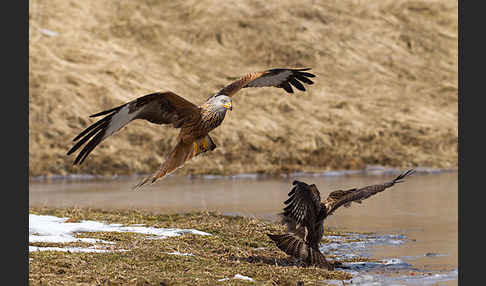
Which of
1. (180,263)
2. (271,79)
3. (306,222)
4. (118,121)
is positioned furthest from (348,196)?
(118,121)

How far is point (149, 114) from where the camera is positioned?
9.34m

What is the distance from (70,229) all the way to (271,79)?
368cm

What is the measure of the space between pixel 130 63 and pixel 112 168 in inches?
333

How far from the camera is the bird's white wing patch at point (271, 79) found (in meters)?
11.0

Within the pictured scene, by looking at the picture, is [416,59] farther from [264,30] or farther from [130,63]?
[130,63]

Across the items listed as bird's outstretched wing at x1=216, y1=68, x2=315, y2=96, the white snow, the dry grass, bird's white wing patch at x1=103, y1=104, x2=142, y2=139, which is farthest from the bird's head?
the white snow

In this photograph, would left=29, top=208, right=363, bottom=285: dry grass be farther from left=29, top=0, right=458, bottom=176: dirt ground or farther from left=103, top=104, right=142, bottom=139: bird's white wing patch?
left=29, top=0, right=458, bottom=176: dirt ground

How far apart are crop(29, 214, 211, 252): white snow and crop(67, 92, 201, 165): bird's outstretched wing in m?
1.63

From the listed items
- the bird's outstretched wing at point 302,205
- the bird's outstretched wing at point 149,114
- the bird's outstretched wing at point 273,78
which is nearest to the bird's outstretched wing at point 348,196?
the bird's outstretched wing at point 302,205

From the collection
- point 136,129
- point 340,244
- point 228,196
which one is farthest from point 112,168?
point 340,244

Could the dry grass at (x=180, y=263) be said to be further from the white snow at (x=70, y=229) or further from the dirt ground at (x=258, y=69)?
the dirt ground at (x=258, y=69)

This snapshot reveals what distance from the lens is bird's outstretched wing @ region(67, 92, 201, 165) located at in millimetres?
8716

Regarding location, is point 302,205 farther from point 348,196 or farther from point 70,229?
point 70,229

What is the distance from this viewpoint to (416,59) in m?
36.6
